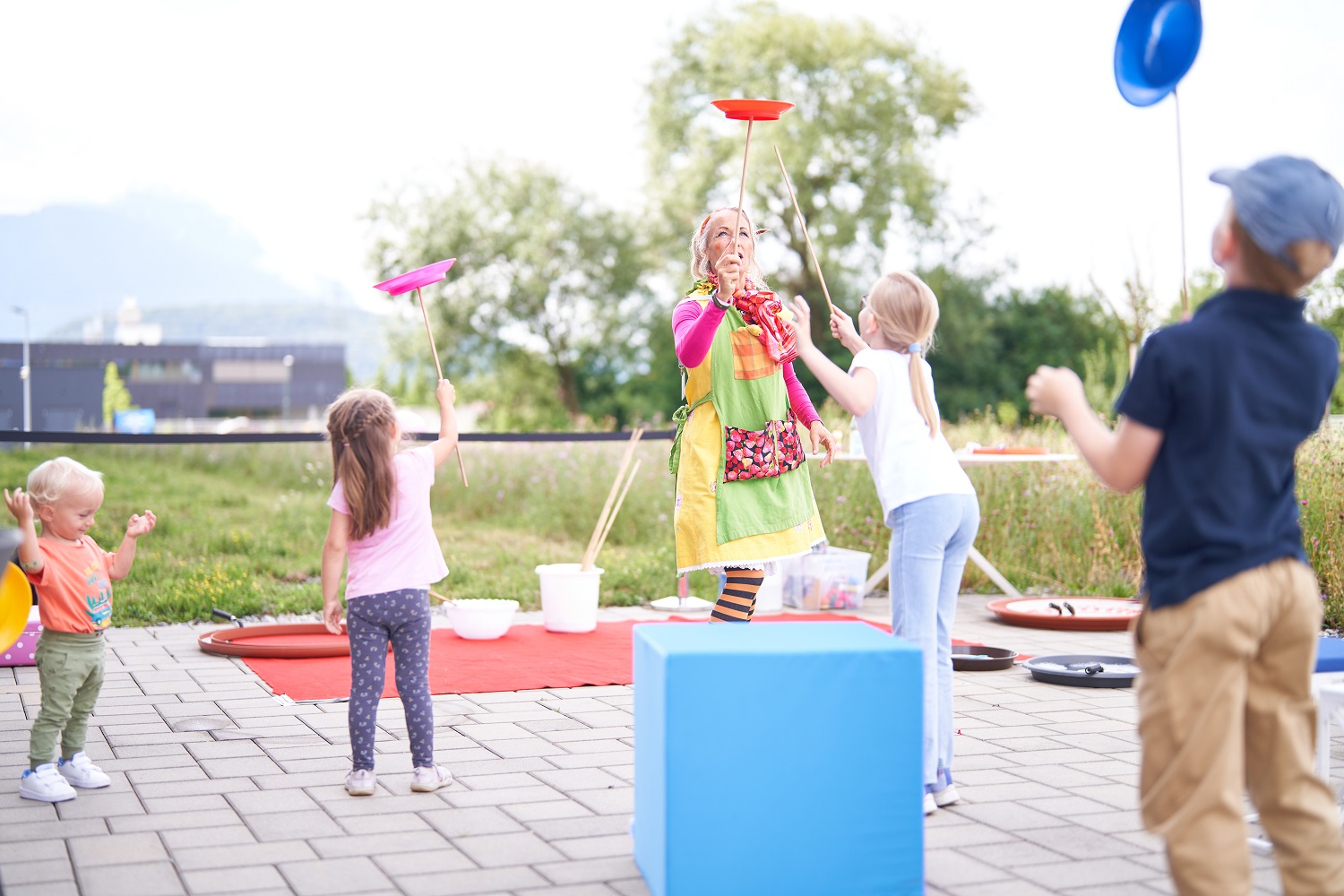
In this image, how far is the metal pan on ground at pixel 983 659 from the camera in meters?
5.04

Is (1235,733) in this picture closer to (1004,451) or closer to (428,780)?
(428,780)

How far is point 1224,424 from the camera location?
203 cm

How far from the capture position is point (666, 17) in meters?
29.5

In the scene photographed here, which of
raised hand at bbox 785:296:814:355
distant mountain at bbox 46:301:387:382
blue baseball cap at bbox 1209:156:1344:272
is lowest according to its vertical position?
raised hand at bbox 785:296:814:355

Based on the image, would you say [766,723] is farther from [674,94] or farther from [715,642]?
[674,94]

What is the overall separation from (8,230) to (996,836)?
11978cm

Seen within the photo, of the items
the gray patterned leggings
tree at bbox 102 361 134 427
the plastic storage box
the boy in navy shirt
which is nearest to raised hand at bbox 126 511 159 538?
the gray patterned leggings

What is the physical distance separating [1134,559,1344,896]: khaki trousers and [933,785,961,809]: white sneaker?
114 centimetres

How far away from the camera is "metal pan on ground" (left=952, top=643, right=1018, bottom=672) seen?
504 centimetres

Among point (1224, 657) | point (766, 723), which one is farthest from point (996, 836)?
point (1224, 657)

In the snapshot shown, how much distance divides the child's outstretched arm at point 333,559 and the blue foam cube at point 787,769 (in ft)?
3.84

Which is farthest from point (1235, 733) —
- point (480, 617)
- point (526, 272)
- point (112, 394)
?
point (526, 272)

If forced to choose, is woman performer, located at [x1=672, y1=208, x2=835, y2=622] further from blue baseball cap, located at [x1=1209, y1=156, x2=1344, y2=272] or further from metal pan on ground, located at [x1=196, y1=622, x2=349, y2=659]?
metal pan on ground, located at [x1=196, y1=622, x2=349, y2=659]

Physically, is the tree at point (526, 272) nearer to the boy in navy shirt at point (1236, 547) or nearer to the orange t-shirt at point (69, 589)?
the orange t-shirt at point (69, 589)
